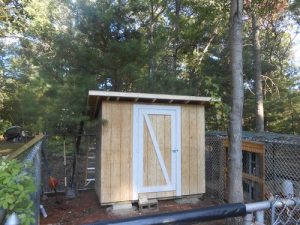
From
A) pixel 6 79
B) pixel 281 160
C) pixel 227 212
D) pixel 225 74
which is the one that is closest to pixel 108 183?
pixel 281 160

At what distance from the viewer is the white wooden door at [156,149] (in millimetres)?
6469

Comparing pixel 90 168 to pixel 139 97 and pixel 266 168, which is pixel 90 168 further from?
pixel 266 168

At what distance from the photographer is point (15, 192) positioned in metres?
1.55

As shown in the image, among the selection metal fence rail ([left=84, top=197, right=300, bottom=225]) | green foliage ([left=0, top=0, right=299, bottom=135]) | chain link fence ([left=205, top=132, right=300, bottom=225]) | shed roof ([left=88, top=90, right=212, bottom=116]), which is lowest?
chain link fence ([left=205, top=132, right=300, bottom=225])

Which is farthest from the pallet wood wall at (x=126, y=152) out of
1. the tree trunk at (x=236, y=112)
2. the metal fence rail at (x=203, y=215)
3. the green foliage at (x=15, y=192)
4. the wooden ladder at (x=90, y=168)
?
the metal fence rail at (x=203, y=215)

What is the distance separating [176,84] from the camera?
10.2m

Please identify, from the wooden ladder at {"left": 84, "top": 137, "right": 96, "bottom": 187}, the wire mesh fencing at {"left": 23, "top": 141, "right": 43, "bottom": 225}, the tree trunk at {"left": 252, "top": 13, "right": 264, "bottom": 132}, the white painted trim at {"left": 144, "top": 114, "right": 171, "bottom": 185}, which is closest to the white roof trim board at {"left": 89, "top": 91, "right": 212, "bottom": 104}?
the white painted trim at {"left": 144, "top": 114, "right": 171, "bottom": 185}

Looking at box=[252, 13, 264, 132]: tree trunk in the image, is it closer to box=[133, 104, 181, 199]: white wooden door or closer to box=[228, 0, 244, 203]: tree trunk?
box=[133, 104, 181, 199]: white wooden door

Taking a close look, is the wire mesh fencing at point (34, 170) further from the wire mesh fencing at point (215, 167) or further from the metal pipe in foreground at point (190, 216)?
the wire mesh fencing at point (215, 167)

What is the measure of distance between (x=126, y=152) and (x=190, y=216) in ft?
17.4

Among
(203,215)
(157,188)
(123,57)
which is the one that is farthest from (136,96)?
(203,215)

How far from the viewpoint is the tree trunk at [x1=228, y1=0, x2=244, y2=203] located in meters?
4.55

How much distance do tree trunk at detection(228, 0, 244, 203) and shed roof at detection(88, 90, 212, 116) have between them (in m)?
1.50

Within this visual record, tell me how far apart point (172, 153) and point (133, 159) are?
0.94m
